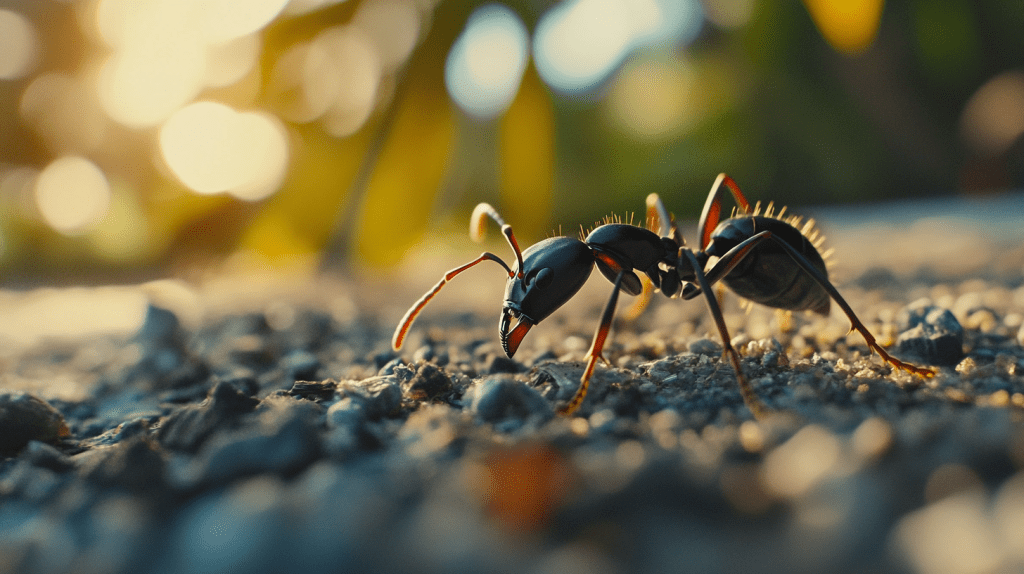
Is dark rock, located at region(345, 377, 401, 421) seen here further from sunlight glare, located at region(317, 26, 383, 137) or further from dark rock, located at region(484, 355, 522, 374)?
sunlight glare, located at region(317, 26, 383, 137)

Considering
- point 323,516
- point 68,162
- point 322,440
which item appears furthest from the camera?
point 68,162

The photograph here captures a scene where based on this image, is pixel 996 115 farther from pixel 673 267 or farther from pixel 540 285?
pixel 540 285

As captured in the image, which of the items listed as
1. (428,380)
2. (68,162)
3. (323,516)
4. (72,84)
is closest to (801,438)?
(323,516)

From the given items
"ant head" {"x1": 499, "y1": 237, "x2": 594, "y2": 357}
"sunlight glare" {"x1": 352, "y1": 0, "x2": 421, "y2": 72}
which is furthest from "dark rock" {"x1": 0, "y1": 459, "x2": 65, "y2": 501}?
"sunlight glare" {"x1": 352, "y1": 0, "x2": 421, "y2": 72}

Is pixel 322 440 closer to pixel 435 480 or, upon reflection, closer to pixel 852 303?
pixel 435 480

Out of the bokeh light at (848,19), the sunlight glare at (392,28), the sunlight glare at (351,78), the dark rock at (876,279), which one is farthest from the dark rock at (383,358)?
the dark rock at (876,279)

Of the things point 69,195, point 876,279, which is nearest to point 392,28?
point 876,279
